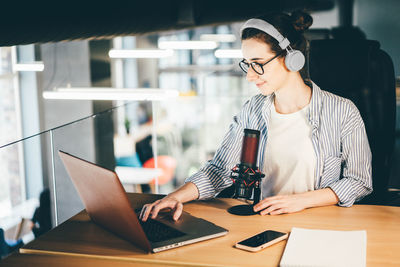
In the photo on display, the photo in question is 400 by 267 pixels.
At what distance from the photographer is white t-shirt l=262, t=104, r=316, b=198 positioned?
1.84m

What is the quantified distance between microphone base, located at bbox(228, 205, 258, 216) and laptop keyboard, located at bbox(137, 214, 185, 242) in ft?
0.86

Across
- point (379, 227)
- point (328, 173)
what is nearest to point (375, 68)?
point (328, 173)

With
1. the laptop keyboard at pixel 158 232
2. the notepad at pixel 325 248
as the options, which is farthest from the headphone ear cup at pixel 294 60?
the laptop keyboard at pixel 158 232

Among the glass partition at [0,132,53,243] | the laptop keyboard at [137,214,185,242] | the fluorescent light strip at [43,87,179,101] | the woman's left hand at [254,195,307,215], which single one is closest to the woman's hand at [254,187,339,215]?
the woman's left hand at [254,195,307,215]

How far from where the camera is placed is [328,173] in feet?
5.98

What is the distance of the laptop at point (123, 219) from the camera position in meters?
1.25

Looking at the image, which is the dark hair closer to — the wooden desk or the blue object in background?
the wooden desk

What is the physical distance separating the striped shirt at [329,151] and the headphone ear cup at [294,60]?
16 centimetres

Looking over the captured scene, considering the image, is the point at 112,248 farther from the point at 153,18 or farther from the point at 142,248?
the point at 153,18

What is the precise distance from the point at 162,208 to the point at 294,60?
0.73 metres

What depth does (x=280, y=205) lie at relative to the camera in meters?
1.56

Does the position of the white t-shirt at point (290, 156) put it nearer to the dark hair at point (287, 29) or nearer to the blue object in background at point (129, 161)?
the dark hair at point (287, 29)

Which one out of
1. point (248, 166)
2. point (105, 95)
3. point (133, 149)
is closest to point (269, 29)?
point (248, 166)

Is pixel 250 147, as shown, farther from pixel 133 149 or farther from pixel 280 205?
pixel 133 149
